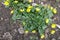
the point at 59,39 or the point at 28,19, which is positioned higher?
the point at 28,19

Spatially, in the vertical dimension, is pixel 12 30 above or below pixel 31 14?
below

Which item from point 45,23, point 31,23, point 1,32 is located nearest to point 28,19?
point 31,23

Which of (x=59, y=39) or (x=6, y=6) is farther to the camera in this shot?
(x=6, y=6)

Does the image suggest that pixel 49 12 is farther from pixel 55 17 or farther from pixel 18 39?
pixel 18 39

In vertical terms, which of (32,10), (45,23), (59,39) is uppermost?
(32,10)

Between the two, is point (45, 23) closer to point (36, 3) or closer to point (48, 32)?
point (48, 32)

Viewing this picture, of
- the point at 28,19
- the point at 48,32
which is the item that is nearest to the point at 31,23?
the point at 28,19
